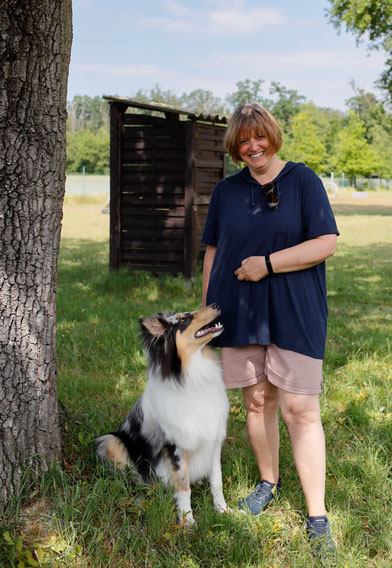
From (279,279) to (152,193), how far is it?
694cm

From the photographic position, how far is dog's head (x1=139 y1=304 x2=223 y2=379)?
298cm

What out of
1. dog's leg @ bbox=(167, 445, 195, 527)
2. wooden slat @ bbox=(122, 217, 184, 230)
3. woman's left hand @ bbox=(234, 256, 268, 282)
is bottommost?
dog's leg @ bbox=(167, 445, 195, 527)

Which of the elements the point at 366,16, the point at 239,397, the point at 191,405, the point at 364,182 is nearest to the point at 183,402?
the point at 191,405

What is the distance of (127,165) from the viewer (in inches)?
377

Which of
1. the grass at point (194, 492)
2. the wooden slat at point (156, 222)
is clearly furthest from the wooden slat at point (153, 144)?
the grass at point (194, 492)

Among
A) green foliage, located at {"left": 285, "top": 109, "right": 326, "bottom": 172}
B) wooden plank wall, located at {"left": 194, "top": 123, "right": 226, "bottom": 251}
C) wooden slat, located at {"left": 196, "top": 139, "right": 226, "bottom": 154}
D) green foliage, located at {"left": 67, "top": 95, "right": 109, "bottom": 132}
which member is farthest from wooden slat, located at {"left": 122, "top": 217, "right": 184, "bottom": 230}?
green foliage, located at {"left": 67, "top": 95, "right": 109, "bottom": 132}

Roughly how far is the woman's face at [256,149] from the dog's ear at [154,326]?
1.01m

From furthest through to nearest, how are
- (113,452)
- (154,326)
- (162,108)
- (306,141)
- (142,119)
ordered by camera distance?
(306,141) < (142,119) < (162,108) < (113,452) < (154,326)

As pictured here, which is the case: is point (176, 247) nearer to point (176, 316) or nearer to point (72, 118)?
point (176, 316)

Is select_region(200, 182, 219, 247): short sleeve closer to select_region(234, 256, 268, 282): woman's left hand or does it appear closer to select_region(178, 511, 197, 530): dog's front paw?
select_region(234, 256, 268, 282): woman's left hand

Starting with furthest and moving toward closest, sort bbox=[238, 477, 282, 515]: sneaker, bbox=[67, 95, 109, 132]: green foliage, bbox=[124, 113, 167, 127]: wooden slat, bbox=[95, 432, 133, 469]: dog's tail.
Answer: bbox=[67, 95, 109, 132]: green foliage → bbox=[124, 113, 167, 127]: wooden slat → bbox=[95, 432, 133, 469]: dog's tail → bbox=[238, 477, 282, 515]: sneaker

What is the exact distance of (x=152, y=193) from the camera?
9523mm

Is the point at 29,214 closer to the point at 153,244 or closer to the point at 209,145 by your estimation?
the point at 153,244

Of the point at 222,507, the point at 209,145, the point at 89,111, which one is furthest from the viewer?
the point at 89,111
